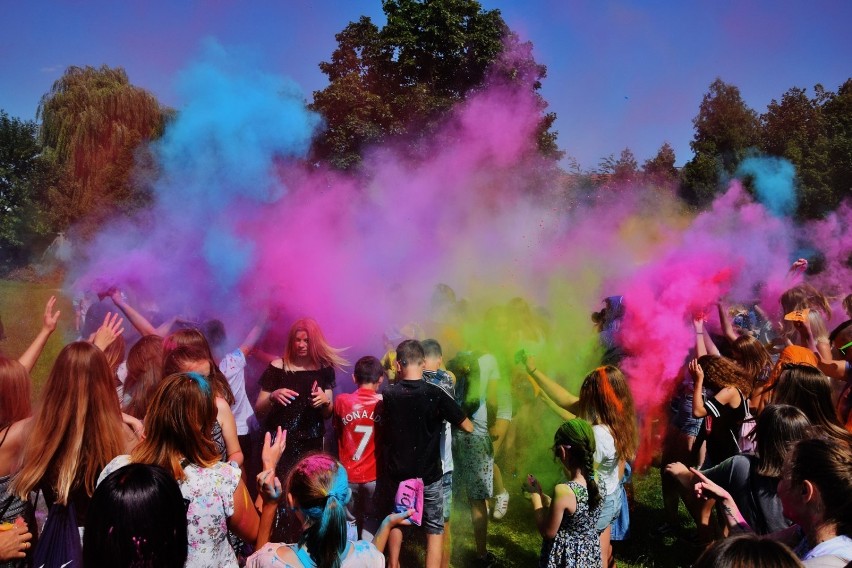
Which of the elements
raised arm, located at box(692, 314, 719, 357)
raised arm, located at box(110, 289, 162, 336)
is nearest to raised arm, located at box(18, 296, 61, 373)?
raised arm, located at box(110, 289, 162, 336)

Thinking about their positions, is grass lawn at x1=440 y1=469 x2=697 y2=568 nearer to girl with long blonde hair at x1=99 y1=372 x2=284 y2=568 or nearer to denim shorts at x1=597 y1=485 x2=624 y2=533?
denim shorts at x1=597 y1=485 x2=624 y2=533

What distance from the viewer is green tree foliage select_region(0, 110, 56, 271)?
20516 millimetres

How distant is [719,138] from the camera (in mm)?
18781

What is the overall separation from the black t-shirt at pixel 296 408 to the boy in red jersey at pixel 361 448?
0.30 m

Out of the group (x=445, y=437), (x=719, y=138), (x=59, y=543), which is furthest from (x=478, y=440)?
(x=719, y=138)

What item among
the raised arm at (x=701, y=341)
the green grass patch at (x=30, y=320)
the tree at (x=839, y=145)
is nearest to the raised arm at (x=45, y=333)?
the raised arm at (x=701, y=341)

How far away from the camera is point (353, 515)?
14.9ft

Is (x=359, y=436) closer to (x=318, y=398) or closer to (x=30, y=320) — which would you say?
(x=318, y=398)

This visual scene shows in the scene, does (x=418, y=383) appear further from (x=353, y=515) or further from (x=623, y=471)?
(x=623, y=471)

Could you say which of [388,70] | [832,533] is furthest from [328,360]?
[388,70]

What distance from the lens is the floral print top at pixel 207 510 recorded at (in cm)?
261

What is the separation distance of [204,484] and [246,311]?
3.89 m

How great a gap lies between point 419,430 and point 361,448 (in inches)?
20.2

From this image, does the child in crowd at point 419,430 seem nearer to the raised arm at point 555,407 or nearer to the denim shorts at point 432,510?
the denim shorts at point 432,510
